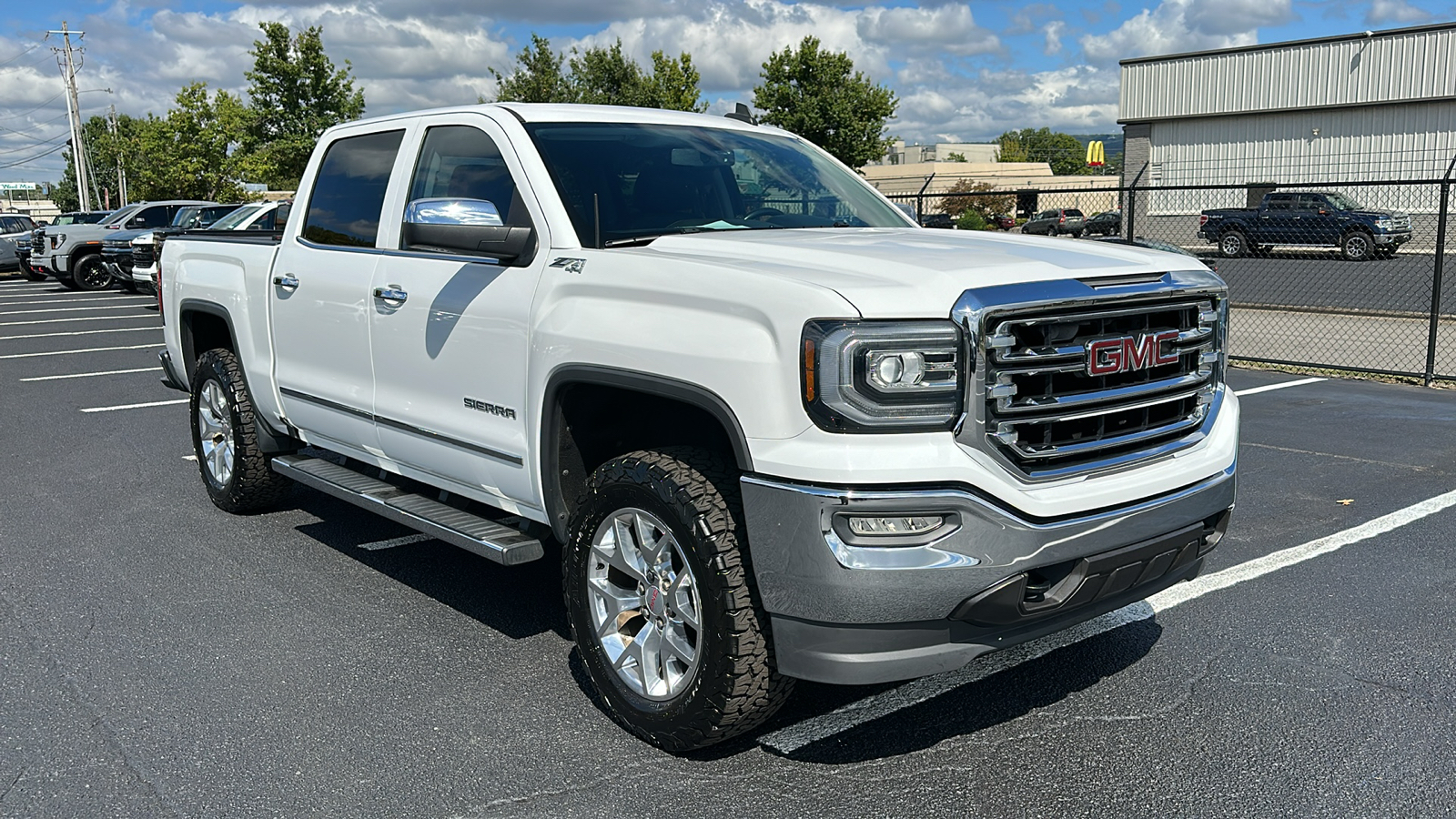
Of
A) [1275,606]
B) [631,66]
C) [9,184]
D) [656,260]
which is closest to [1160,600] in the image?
[1275,606]

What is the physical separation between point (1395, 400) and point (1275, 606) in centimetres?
618

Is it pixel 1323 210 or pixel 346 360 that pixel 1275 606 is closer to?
pixel 346 360

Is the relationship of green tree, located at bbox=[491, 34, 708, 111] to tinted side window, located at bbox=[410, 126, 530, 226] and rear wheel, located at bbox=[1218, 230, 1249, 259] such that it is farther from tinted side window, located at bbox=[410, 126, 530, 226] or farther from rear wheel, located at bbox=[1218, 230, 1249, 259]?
tinted side window, located at bbox=[410, 126, 530, 226]

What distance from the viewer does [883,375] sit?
313 cm

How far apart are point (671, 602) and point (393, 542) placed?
2.87 m

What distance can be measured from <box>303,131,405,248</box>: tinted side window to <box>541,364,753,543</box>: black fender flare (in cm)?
160

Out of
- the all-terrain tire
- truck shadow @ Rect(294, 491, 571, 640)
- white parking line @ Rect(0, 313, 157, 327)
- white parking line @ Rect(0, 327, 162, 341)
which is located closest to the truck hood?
truck shadow @ Rect(294, 491, 571, 640)

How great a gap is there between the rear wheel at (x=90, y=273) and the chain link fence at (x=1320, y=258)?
59.0 ft

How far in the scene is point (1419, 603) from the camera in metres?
4.95

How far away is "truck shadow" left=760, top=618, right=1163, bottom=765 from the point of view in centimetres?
374

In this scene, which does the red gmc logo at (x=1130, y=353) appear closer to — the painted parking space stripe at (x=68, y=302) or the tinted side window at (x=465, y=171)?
the tinted side window at (x=465, y=171)

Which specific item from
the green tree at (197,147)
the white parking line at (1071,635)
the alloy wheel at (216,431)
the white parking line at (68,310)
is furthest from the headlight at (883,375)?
the green tree at (197,147)

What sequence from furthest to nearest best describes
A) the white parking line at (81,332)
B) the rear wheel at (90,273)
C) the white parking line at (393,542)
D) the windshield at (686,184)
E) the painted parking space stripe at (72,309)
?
1. the rear wheel at (90,273)
2. the painted parking space stripe at (72,309)
3. the white parking line at (81,332)
4. the white parking line at (393,542)
5. the windshield at (686,184)

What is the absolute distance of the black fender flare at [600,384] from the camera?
3.30 m
